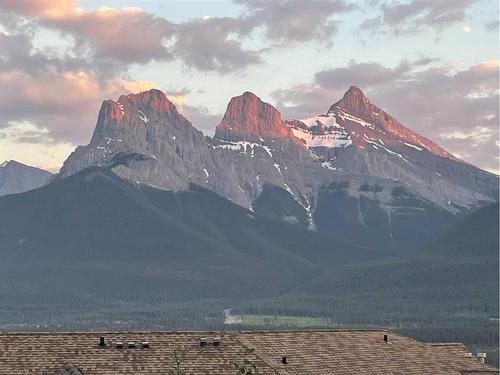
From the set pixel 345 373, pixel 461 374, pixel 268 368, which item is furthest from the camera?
pixel 461 374

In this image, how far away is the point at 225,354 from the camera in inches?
3108

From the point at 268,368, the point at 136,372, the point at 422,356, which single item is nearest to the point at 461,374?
the point at 422,356

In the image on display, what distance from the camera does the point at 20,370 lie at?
72125mm

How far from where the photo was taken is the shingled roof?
74000mm

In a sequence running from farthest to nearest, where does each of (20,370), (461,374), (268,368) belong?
(461,374), (268,368), (20,370)

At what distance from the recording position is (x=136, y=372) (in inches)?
2891

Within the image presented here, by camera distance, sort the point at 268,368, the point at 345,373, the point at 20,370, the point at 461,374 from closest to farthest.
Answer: the point at 20,370 → the point at 268,368 → the point at 345,373 → the point at 461,374

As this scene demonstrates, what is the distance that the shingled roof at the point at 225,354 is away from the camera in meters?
74.0

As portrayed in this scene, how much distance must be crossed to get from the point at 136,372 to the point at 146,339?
641 centimetres

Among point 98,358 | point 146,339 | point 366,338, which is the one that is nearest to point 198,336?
point 146,339

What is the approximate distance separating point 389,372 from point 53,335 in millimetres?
21745

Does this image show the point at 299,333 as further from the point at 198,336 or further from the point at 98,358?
the point at 98,358

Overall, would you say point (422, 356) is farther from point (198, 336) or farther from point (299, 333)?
point (198, 336)

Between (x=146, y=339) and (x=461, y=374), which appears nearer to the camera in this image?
(x=146, y=339)
